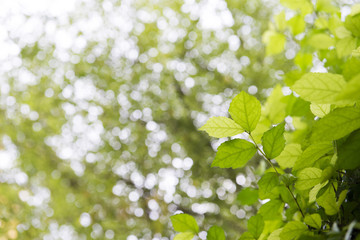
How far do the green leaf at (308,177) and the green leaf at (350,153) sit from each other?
10 centimetres

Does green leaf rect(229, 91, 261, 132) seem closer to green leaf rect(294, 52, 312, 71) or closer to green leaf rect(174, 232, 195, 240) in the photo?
green leaf rect(174, 232, 195, 240)

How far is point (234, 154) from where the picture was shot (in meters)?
0.45

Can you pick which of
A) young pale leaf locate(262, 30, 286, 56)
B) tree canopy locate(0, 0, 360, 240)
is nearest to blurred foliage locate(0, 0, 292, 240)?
tree canopy locate(0, 0, 360, 240)

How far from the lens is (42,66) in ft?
11.1

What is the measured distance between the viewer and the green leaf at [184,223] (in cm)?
52

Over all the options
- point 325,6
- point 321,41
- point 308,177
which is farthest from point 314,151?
point 325,6

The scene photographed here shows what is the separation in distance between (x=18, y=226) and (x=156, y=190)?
1.23 m

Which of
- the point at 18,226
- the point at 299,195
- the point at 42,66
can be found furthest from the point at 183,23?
the point at 299,195

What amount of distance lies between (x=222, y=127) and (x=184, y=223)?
18 cm

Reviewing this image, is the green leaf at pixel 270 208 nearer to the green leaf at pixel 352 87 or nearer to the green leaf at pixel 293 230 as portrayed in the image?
the green leaf at pixel 293 230

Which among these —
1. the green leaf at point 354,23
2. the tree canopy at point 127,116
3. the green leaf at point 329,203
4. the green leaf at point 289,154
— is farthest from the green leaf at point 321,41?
the tree canopy at point 127,116

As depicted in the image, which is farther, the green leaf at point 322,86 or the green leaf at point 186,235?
the green leaf at point 186,235

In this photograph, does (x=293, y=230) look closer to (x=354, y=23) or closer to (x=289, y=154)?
(x=289, y=154)

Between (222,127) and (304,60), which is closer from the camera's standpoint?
(222,127)
